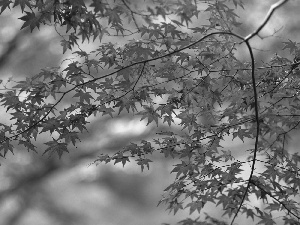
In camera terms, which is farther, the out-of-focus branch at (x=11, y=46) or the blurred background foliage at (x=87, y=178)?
the out-of-focus branch at (x=11, y=46)

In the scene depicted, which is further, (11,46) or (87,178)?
(11,46)

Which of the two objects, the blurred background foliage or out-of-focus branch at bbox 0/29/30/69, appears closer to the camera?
the blurred background foliage

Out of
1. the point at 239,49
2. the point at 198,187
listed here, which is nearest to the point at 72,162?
the point at 239,49

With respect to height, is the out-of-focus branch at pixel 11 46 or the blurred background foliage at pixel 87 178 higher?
the out-of-focus branch at pixel 11 46

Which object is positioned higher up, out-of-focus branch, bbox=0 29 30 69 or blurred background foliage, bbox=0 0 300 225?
out-of-focus branch, bbox=0 29 30 69

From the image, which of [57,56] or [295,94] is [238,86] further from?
[57,56]

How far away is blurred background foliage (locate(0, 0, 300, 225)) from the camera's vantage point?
655 cm

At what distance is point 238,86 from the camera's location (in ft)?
9.98

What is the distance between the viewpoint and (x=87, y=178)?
22.4 ft

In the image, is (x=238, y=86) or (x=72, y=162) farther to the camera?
(x=72, y=162)

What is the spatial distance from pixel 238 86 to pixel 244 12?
4.68m

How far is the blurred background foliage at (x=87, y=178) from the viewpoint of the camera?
6555mm

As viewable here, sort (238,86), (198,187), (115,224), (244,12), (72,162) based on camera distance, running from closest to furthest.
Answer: (198,187)
(238,86)
(115,224)
(72,162)
(244,12)

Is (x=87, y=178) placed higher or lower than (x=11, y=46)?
lower
